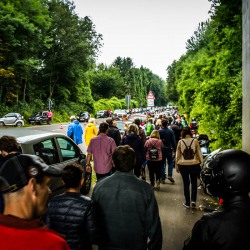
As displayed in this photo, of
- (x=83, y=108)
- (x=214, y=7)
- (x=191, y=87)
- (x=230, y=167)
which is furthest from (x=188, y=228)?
(x=83, y=108)

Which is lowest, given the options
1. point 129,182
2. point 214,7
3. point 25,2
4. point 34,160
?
point 129,182

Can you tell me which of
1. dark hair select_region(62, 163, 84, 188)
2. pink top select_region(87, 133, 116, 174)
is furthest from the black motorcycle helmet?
pink top select_region(87, 133, 116, 174)

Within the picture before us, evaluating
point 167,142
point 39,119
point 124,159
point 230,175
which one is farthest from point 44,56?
point 230,175

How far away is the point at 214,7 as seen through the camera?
14359mm

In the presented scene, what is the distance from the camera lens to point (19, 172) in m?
1.44

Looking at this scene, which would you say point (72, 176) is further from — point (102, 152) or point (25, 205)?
point (102, 152)

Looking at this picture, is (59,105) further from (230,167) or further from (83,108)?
(230,167)

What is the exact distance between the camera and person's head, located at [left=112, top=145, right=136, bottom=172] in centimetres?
301

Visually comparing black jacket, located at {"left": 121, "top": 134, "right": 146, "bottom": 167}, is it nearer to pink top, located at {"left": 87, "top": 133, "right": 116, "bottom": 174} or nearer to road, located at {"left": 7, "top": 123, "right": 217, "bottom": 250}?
road, located at {"left": 7, "top": 123, "right": 217, "bottom": 250}

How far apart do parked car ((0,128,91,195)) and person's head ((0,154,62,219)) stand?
11.9 ft

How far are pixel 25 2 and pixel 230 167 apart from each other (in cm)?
3634

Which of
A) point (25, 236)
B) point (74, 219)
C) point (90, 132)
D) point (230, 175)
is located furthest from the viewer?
point (90, 132)

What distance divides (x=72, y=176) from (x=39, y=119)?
34472 millimetres

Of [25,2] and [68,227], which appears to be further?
[25,2]
